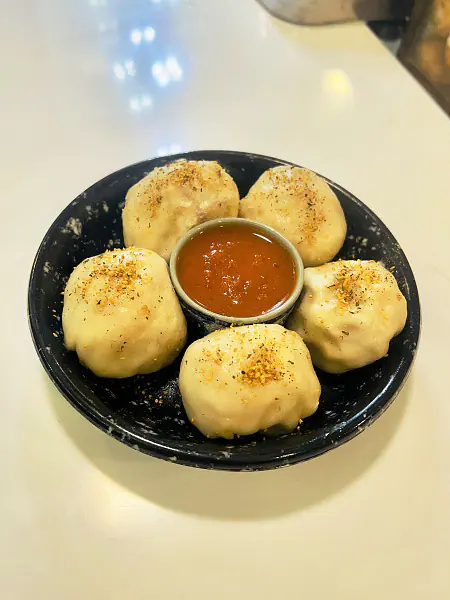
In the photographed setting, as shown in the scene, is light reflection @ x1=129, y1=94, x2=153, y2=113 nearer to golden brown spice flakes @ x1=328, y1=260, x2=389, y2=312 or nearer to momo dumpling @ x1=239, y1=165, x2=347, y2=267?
momo dumpling @ x1=239, y1=165, x2=347, y2=267

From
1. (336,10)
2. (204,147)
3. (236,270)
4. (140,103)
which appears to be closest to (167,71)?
(140,103)

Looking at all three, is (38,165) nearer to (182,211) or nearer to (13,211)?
(13,211)

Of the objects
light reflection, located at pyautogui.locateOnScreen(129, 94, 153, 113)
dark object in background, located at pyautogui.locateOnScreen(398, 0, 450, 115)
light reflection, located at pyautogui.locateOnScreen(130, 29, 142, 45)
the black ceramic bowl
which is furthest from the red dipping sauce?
light reflection, located at pyautogui.locateOnScreen(130, 29, 142, 45)

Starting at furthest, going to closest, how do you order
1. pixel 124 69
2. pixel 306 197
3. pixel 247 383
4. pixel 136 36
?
pixel 136 36, pixel 124 69, pixel 306 197, pixel 247 383

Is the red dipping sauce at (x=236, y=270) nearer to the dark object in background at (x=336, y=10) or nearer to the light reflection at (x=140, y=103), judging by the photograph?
the light reflection at (x=140, y=103)

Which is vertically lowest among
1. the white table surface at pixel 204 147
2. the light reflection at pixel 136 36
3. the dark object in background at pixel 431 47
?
the white table surface at pixel 204 147

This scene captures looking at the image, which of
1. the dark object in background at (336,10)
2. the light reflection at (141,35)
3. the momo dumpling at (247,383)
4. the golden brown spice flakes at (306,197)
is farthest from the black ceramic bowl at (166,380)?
the dark object in background at (336,10)

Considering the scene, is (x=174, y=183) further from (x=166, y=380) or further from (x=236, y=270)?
(x=166, y=380)
